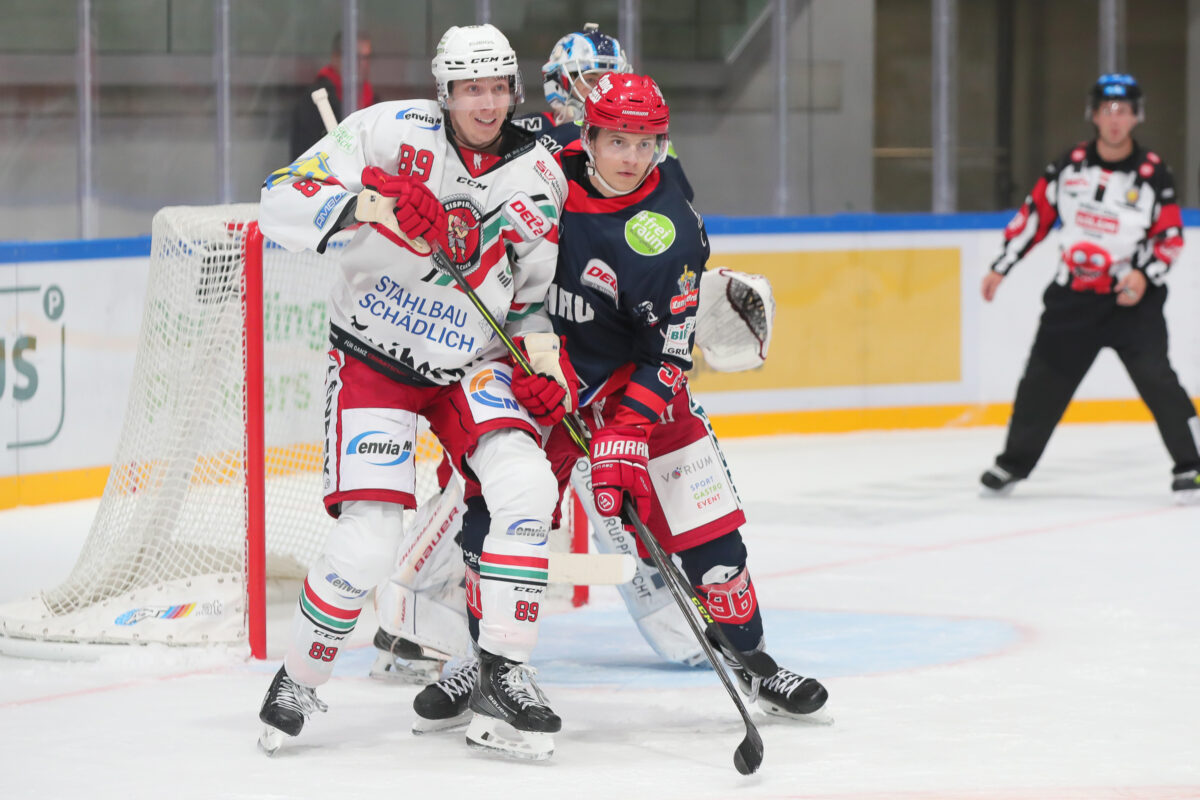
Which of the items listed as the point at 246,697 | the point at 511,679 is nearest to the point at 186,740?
the point at 246,697

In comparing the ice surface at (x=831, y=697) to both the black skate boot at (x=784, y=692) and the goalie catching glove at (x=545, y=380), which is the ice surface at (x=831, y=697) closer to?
the black skate boot at (x=784, y=692)

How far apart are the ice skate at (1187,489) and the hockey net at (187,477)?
10.7ft

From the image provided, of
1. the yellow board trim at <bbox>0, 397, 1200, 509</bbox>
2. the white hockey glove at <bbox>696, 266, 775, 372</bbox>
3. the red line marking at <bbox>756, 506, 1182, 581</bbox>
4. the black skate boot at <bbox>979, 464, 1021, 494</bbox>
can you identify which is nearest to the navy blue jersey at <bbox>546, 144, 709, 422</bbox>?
the white hockey glove at <bbox>696, 266, 775, 372</bbox>

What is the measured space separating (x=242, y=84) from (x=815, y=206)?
2.75 metres

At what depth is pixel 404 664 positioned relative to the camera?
12.4 ft

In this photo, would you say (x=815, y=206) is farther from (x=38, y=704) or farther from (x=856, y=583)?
(x=38, y=704)

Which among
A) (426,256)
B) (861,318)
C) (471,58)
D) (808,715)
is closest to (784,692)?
(808,715)

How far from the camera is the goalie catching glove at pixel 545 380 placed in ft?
10.4

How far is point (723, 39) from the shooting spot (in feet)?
29.3

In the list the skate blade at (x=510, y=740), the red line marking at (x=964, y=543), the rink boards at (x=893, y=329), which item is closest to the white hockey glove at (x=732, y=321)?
the skate blade at (x=510, y=740)

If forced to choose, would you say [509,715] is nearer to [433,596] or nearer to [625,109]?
[433,596]

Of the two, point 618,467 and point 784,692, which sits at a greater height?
point 618,467

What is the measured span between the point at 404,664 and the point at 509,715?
71 centimetres

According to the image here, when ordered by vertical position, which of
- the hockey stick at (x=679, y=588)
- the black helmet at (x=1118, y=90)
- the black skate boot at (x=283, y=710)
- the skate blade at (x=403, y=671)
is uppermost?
the black helmet at (x=1118, y=90)
